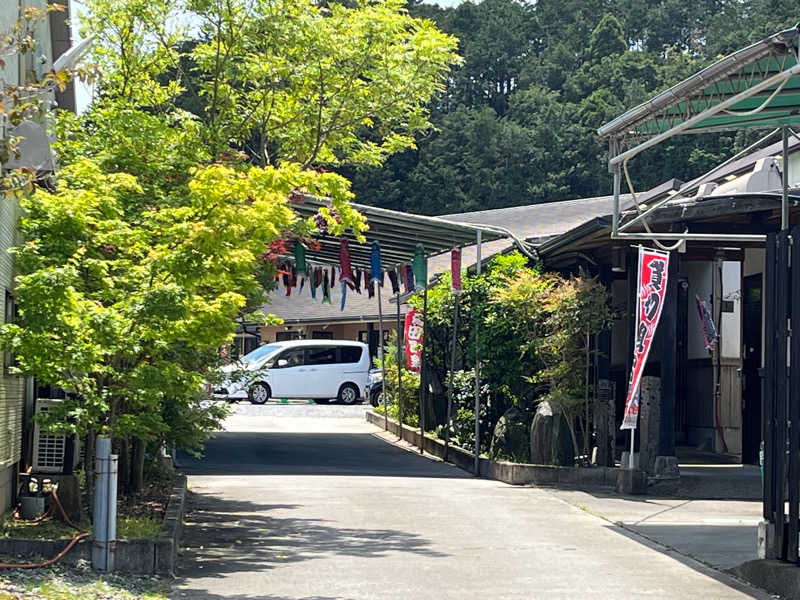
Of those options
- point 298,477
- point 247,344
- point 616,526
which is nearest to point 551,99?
point 247,344

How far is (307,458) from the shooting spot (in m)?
19.0

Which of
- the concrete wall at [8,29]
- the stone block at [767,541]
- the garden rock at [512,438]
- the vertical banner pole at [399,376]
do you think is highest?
the concrete wall at [8,29]

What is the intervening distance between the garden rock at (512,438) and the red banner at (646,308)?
2948mm

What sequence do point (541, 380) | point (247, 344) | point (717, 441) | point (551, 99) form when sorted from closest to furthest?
point (541, 380), point (717, 441), point (247, 344), point (551, 99)

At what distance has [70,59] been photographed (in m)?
11.1

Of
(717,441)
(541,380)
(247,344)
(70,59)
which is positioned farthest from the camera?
(247,344)

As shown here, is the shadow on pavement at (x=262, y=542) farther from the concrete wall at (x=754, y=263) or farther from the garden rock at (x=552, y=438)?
the concrete wall at (x=754, y=263)

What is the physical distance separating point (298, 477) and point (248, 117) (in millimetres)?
4920

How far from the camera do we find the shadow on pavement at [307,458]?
16.9 meters

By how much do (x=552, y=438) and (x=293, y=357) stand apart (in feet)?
69.8

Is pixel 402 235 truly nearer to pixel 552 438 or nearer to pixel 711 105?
pixel 552 438

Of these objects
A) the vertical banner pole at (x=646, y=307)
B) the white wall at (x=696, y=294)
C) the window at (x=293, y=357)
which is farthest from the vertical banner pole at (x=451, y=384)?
the window at (x=293, y=357)

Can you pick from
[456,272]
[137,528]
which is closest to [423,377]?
[456,272]

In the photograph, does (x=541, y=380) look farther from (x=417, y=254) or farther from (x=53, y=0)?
(x=53, y=0)
